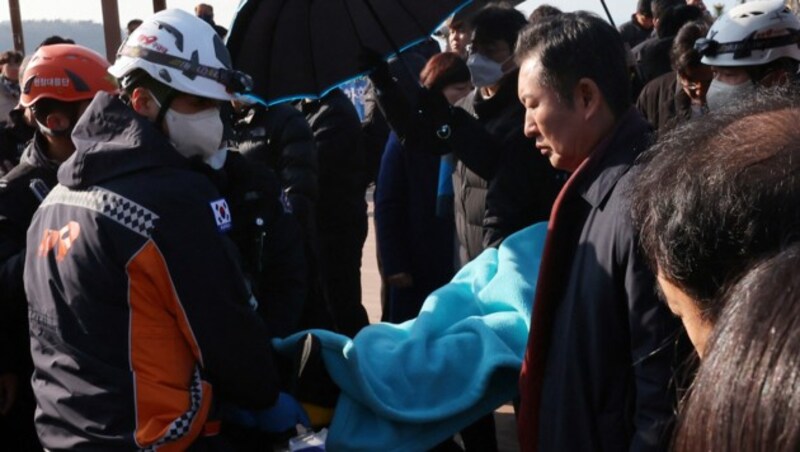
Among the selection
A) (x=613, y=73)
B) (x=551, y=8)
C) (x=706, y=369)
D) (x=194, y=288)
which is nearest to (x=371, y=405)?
(x=194, y=288)

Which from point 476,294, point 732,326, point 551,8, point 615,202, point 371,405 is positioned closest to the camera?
point 732,326

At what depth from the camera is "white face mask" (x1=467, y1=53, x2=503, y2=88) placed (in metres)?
3.92

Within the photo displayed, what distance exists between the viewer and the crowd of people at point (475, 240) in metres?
1.21

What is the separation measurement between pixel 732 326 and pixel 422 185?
4.24 m

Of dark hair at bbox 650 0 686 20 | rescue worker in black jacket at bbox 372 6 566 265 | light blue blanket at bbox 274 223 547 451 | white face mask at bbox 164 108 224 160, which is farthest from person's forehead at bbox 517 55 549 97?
dark hair at bbox 650 0 686 20

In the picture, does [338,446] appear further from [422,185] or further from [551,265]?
[422,185]

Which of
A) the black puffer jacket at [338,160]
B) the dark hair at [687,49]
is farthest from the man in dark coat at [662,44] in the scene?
the black puffer jacket at [338,160]

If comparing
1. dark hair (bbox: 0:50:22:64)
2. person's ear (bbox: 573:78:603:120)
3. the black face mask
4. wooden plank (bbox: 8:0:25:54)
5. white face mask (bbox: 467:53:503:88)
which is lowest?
wooden plank (bbox: 8:0:25:54)

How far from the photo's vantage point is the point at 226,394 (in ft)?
8.81

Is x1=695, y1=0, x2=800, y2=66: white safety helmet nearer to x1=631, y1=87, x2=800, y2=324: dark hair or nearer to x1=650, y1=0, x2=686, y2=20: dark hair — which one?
x1=631, y1=87, x2=800, y2=324: dark hair

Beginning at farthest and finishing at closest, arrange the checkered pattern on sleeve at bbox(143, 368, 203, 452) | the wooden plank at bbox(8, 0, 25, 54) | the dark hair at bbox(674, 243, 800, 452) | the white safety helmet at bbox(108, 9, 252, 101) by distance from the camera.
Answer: the wooden plank at bbox(8, 0, 25, 54) < the white safety helmet at bbox(108, 9, 252, 101) < the checkered pattern on sleeve at bbox(143, 368, 203, 452) < the dark hair at bbox(674, 243, 800, 452)

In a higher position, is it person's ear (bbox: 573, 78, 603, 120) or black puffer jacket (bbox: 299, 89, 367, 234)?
person's ear (bbox: 573, 78, 603, 120)

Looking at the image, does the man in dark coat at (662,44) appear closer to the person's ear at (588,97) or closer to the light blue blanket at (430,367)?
the light blue blanket at (430,367)

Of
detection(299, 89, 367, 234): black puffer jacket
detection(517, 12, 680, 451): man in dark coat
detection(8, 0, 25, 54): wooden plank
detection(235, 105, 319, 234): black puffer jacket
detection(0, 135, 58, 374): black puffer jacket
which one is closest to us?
detection(517, 12, 680, 451): man in dark coat
